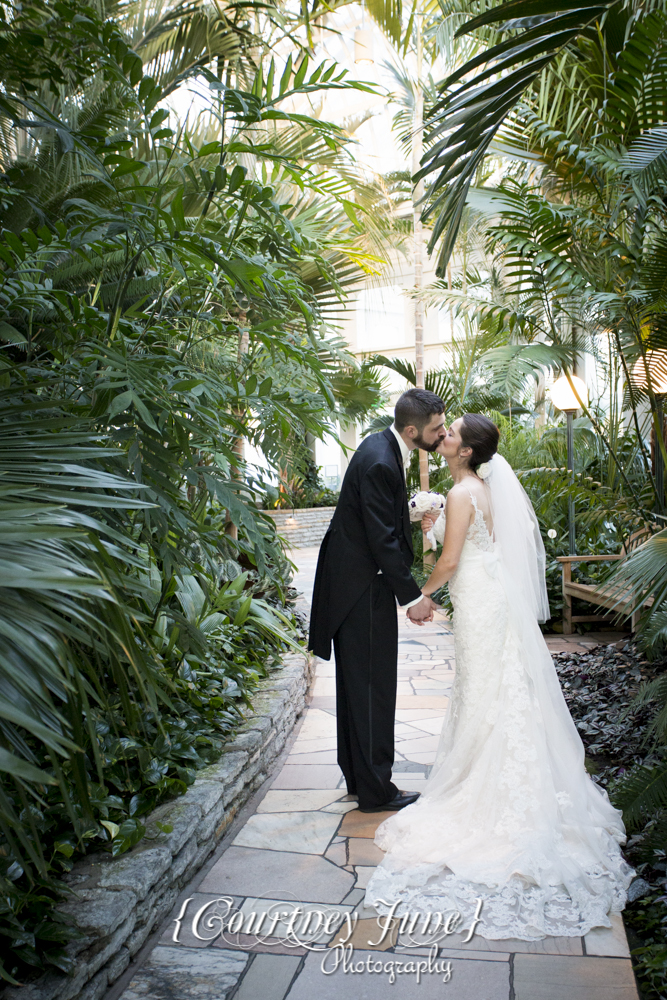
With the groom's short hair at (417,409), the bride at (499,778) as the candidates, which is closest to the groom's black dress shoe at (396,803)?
the bride at (499,778)

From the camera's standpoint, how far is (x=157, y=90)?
2.14 metres

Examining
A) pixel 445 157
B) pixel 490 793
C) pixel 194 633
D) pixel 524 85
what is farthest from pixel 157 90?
pixel 490 793

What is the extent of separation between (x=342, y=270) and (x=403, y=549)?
388 centimetres

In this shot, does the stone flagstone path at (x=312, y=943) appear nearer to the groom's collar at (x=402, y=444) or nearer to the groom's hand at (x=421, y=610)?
the groom's hand at (x=421, y=610)

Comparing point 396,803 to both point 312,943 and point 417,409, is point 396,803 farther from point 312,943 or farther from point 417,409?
point 417,409

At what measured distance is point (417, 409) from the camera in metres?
3.24

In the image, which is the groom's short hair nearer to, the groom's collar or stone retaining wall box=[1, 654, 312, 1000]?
the groom's collar

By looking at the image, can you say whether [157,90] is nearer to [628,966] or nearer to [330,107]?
[628,966]

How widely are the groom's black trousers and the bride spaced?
0.73ft

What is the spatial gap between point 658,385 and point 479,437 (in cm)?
153

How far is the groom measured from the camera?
126 inches

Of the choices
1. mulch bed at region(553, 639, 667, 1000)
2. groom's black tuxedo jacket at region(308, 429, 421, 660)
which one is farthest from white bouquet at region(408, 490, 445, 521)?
mulch bed at region(553, 639, 667, 1000)

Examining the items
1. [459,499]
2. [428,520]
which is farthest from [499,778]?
[428,520]

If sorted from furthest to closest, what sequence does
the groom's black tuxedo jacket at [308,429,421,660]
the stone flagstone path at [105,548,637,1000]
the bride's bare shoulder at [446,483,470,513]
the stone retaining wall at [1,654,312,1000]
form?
the groom's black tuxedo jacket at [308,429,421,660] → the bride's bare shoulder at [446,483,470,513] → the stone flagstone path at [105,548,637,1000] → the stone retaining wall at [1,654,312,1000]
